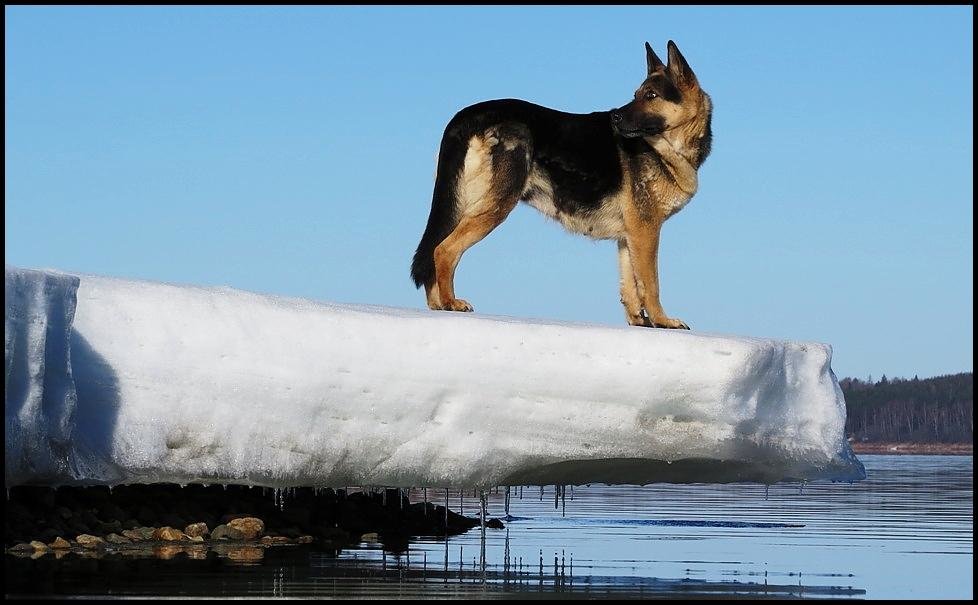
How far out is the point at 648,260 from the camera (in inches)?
436

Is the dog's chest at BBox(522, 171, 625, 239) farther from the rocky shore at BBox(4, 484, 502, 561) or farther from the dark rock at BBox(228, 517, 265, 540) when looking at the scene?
the dark rock at BBox(228, 517, 265, 540)

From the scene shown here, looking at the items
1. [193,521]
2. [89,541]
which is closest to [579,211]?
[193,521]

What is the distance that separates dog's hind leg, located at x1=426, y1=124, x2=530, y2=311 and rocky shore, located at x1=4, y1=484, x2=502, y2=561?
204cm

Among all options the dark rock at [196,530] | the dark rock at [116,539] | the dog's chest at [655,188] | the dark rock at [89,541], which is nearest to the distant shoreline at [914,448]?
the dog's chest at [655,188]

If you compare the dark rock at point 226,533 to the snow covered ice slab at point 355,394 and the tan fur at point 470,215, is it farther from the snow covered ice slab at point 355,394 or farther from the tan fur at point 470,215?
the tan fur at point 470,215

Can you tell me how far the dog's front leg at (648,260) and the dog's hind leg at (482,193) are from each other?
1026 millimetres

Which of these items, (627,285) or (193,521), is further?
(627,285)

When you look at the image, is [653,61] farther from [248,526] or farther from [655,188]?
[248,526]

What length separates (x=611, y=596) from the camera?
7445mm

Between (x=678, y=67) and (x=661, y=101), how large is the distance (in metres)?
0.32

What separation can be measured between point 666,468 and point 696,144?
2.83 m

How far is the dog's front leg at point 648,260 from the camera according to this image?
11008 mm

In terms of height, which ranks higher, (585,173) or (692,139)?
(692,139)

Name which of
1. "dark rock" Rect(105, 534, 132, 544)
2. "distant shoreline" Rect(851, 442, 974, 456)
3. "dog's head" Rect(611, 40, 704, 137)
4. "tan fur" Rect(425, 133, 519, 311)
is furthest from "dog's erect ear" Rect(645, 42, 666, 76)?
"distant shoreline" Rect(851, 442, 974, 456)
